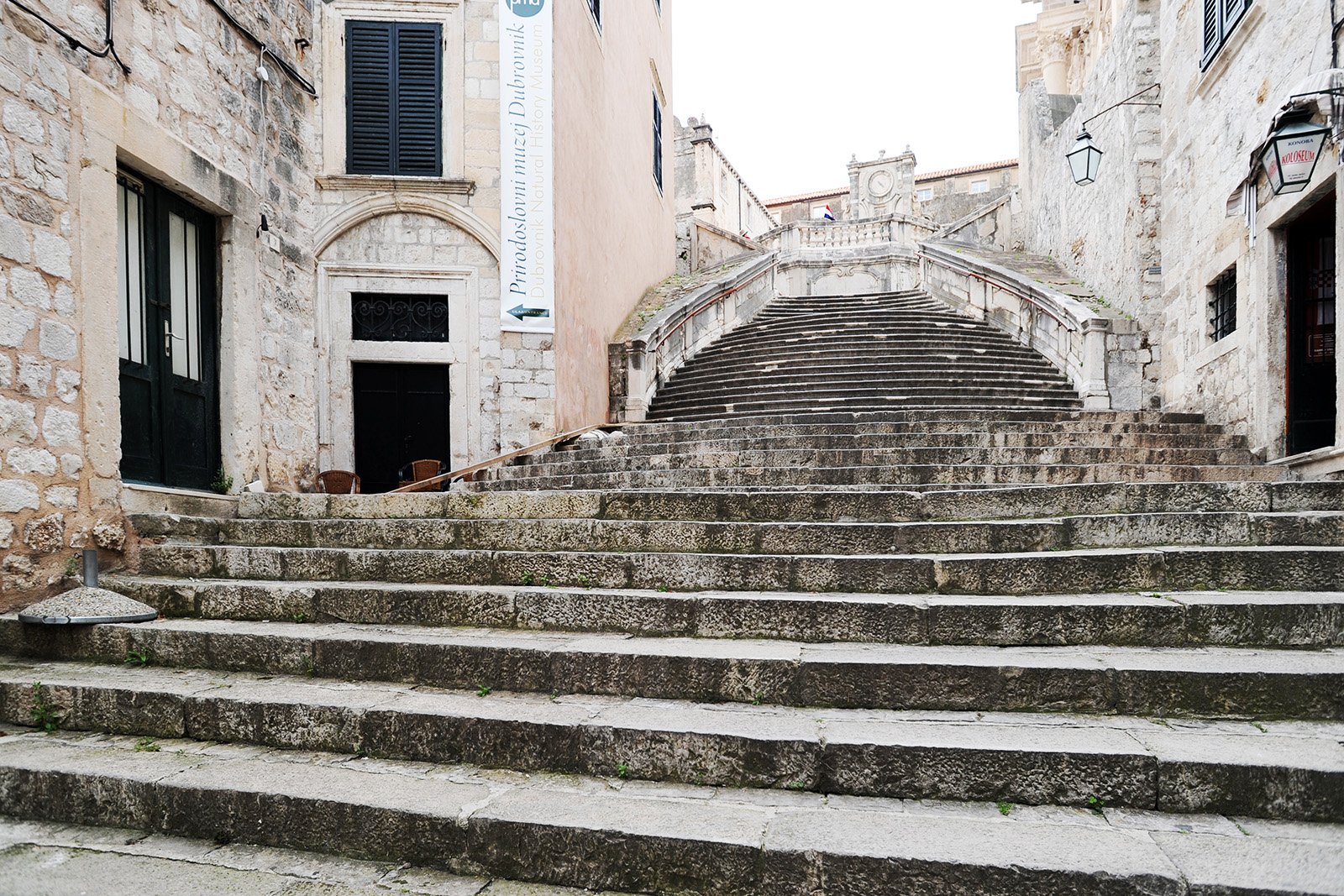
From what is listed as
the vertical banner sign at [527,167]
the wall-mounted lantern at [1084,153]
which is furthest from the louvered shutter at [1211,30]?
the vertical banner sign at [527,167]

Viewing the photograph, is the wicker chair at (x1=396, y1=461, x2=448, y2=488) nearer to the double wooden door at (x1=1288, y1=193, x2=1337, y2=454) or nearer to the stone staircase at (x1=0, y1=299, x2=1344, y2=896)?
the stone staircase at (x1=0, y1=299, x2=1344, y2=896)

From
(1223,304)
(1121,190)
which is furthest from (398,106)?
(1121,190)

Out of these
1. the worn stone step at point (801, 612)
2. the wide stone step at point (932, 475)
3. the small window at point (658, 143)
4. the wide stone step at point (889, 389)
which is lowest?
the worn stone step at point (801, 612)

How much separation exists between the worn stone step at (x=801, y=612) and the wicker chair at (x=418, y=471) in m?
4.34

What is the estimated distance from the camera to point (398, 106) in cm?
978

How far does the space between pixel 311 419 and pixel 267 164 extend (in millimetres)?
2102

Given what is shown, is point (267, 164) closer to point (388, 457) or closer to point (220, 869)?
point (388, 457)

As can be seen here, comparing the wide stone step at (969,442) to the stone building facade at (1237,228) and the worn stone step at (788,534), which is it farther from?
the worn stone step at (788,534)

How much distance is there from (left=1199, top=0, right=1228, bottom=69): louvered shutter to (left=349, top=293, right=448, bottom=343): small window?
8536 mm

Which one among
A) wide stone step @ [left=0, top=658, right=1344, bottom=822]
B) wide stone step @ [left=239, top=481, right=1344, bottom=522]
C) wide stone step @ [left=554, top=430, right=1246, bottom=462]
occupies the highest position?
wide stone step @ [left=554, top=430, right=1246, bottom=462]

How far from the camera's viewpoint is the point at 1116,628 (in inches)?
138

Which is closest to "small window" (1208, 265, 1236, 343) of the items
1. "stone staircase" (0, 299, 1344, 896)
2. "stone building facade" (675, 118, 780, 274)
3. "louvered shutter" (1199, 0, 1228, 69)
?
"louvered shutter" (1199, 0, 1228, 69)

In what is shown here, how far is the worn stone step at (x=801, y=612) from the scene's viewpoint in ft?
11.4

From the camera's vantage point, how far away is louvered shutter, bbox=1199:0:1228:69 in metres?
7.80
